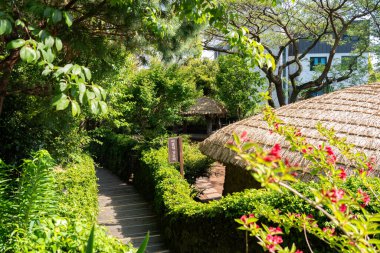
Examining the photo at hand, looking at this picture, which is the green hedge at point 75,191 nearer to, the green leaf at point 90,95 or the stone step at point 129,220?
the stone step at point 129,220

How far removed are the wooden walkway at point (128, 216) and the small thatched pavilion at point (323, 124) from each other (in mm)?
2116

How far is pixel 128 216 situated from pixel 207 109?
40.4 ft

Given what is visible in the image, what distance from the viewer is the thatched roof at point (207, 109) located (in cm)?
2098

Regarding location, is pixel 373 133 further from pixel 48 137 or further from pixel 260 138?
pixel 48 137

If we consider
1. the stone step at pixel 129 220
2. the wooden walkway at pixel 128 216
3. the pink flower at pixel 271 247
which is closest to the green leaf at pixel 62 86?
the pink flower at pixel 271 247

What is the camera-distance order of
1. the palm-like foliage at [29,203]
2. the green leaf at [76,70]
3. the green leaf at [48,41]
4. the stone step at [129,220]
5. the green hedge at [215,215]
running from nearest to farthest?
the green leaf at [76,70], the green leaf at [48,41], the palm-like foliage at [29,203], the green hedge at [215,215], the stone step at [129,220]

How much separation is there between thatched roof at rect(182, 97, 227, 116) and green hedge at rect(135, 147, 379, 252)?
40.9 ft

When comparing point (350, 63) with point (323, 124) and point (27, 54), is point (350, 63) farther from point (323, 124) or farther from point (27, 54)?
point (27, 54)

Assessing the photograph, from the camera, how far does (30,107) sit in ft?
22.3

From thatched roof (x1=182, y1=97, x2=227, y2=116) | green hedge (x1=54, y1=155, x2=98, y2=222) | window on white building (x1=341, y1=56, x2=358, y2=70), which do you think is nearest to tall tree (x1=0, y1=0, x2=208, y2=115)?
green hedge (x1=54, y1=155, x2=98, y2=222)

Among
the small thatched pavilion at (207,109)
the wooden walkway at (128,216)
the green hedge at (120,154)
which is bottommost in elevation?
the wooden walkway at (128,216)

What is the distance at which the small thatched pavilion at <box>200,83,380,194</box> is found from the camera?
22.2ft

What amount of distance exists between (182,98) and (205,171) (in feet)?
14.6

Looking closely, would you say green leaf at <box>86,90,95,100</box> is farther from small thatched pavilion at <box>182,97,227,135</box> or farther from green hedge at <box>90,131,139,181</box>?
small thatched pavilion at <box>182,97,227,135</box>
